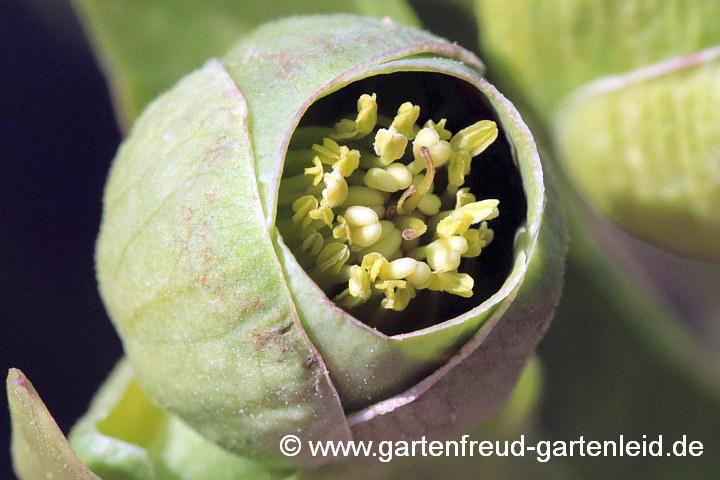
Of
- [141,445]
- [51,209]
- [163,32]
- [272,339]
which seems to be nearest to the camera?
[272,339]

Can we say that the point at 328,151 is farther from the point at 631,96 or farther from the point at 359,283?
the point at 631,96

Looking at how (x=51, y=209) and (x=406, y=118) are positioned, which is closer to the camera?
(x=406, y=118)

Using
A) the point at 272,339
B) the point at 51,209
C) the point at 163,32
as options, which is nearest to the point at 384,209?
the point at 272,339

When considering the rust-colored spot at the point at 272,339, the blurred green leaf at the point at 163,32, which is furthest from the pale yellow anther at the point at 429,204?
the blurred green leaf at the point at 163,32

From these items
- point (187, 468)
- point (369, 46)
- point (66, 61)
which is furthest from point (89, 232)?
point (369, 46)

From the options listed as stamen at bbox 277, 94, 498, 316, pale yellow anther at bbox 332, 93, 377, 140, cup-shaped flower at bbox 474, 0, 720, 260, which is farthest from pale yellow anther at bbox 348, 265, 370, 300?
cup-shaped flower at bbox 474, 0, 720, 260

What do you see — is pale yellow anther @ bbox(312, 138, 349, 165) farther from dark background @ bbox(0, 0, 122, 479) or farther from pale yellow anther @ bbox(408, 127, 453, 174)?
dark background @ bbox(0, 0, 122, 479)

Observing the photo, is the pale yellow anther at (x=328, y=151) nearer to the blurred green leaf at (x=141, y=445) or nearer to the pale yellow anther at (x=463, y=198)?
the pale yellow anther at (x=463, y=198)

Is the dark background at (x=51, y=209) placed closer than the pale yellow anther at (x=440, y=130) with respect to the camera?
No
